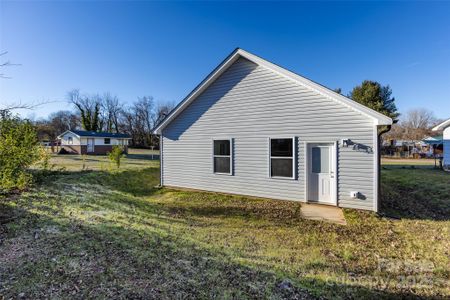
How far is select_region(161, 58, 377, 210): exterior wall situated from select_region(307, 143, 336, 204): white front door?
0.24 metres

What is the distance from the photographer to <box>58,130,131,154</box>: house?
99.4 feet

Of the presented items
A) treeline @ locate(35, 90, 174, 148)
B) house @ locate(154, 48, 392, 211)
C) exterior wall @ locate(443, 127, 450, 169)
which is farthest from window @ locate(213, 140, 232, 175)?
treeline @ locate(35, 90, 174, 148)

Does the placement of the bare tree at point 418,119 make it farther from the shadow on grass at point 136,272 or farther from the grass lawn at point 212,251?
the shadow on grass at point 136,272

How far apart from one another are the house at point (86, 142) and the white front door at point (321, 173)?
1226 inches

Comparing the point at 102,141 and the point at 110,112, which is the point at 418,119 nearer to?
the point at 102,141

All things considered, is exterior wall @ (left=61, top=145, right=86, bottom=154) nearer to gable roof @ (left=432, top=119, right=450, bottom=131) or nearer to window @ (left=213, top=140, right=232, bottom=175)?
window @ (left=213, top=140, right=232, bottom=175)

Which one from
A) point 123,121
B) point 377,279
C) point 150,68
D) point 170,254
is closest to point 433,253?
point 377,279

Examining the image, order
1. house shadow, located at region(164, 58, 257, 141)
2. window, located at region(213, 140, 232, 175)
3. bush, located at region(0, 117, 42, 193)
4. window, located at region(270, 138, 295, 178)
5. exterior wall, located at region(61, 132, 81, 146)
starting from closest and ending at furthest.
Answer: bush, located at region(0, 117, 42, 193), window, located at region(270, 138, 295, 178), house shadow, located at region(164, 58, 257, 141), window, located at region(213, 140, 232, 175), exterior wall, located at region(61, 132, 81, 146)

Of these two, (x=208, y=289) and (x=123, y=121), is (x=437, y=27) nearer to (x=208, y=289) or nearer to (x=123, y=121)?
(x=208, y=289)

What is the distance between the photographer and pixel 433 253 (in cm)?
403

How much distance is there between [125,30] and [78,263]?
1211 cm

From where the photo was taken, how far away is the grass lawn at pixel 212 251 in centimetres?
291

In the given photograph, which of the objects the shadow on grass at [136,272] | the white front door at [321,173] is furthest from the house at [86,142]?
the white front door at [321,173]

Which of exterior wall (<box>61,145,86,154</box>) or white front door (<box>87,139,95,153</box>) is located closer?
exterior wall (<box>61,145,86,154</box>)
